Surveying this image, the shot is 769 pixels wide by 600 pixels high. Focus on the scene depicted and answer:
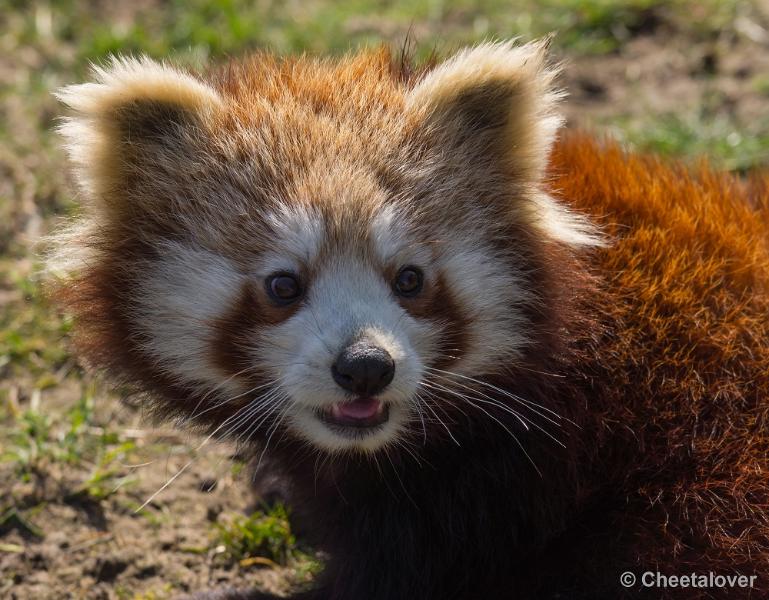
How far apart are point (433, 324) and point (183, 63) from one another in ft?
7.91

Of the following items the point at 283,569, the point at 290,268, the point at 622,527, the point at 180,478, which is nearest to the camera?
the point at 290,268

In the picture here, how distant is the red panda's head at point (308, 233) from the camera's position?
3693 mm

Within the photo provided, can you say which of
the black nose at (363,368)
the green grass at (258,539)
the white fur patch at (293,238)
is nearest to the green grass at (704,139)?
the green grass at (258,539)

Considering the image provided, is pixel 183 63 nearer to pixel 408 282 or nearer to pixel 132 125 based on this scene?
pixel 132 125

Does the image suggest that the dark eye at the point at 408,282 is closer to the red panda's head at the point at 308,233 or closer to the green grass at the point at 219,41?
the red panda's head at the point at 308,233

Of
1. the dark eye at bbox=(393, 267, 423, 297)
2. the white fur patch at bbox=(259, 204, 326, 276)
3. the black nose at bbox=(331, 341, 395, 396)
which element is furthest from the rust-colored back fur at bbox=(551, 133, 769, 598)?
the white fur patch at bbox=(259, 204, 326, 276)

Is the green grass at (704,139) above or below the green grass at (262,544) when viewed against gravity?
above

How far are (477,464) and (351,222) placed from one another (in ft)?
3.62

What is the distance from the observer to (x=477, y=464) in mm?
3992

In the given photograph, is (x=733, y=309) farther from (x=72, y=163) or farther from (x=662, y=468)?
(x=72, y=163)

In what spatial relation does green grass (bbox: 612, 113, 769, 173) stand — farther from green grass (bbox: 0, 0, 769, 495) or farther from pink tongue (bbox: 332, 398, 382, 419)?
pink tongue (bbox: 332, 398, 382, 419)

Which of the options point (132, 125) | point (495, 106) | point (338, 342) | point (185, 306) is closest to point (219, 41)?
point (132, 125)

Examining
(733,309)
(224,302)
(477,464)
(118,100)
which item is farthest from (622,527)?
(118,100)

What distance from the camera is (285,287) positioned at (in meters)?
3.70
